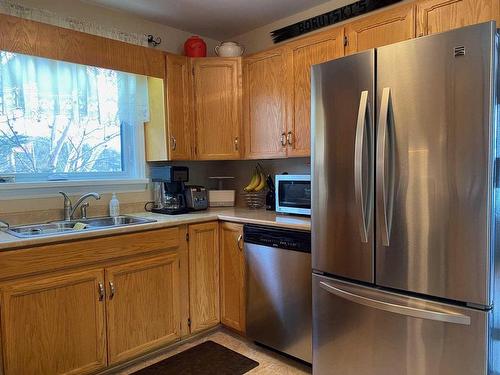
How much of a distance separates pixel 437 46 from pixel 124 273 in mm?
1964

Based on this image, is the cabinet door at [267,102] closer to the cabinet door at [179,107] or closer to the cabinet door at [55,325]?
the cabinet door at [179,107]

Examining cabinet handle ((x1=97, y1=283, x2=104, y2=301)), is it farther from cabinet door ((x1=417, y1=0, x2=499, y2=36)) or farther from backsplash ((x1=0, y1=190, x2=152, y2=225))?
cabinet door ((x1=417, y1=0, x2=499, y2=36))

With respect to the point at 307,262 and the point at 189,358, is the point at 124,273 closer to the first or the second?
the point at 189,358

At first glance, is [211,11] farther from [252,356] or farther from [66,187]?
[252,356]

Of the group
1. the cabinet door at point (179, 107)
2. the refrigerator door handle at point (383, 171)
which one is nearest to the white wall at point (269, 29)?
the cabinet door at point (179, 107)

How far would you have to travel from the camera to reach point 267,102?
2.70m

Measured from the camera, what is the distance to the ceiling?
2.58m

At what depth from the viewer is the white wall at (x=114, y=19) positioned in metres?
2.41

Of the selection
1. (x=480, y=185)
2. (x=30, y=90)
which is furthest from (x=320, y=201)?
(x=30, y=90)

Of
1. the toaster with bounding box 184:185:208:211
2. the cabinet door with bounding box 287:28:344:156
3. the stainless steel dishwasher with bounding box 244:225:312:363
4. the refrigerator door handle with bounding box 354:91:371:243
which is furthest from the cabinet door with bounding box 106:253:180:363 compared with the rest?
the refrigerator door handle with bounding box 354:91:371:243

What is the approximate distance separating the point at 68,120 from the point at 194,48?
3.71ft

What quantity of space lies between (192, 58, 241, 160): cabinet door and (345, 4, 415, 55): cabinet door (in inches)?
38.7

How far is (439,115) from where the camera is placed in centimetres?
141

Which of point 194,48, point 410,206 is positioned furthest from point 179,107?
point 410,206
